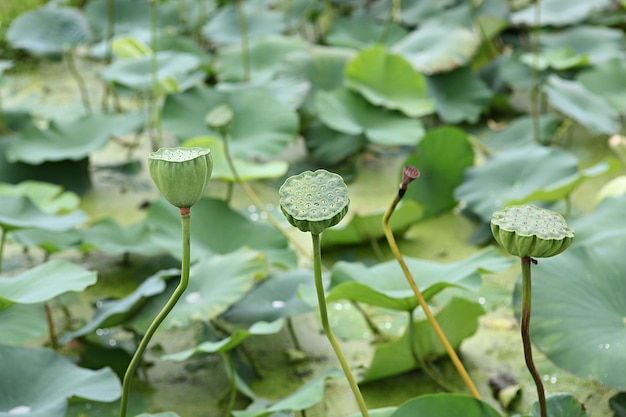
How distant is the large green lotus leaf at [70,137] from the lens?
2439 millimetres

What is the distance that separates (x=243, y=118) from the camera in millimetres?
2381

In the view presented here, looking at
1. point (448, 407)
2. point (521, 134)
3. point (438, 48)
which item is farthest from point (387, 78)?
point (448, 407)

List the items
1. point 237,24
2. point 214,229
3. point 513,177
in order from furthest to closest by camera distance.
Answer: point 237,24, point 513,177, point 214,229

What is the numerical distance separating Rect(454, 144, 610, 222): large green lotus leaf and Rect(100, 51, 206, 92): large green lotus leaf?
93cm

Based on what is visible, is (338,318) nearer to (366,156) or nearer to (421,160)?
(421,160)

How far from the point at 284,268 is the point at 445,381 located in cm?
45

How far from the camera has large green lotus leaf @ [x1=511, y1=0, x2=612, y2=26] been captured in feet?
9.97

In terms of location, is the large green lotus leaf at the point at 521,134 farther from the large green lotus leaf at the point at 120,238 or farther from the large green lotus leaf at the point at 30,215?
the large green lotus leaf at the point at 30,215

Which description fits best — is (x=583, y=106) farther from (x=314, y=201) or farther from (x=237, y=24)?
(x=314, y=201)

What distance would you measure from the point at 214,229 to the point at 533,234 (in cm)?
114

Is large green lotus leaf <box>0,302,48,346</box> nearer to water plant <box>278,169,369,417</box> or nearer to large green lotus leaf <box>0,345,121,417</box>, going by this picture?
large green lotus leaf <box>0,345,121,417</box>

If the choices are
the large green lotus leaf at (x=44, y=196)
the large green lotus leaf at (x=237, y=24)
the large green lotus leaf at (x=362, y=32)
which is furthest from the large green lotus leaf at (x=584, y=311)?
the large green lotus leaf at (x=237, y=24)

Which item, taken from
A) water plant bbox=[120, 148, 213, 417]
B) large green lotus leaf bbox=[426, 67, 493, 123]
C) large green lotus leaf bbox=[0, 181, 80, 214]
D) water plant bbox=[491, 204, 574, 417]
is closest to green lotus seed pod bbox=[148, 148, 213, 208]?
water plant bbox=[120, 148, 213, 417]

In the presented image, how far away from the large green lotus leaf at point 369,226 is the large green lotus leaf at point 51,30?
1.55 metres
